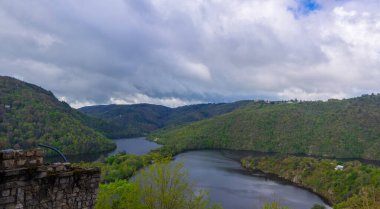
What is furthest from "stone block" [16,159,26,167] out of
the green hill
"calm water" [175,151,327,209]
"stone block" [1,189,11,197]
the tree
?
the green hill

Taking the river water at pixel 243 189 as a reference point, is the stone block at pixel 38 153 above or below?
above

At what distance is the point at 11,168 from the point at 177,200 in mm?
15107

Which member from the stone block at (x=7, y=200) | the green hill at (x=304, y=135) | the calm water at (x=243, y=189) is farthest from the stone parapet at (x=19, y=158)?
the green hill at (x=304, y=135)

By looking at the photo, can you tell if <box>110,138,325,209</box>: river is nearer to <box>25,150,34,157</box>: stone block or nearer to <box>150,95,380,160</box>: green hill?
<box>150,95,380,160</box>: green hill

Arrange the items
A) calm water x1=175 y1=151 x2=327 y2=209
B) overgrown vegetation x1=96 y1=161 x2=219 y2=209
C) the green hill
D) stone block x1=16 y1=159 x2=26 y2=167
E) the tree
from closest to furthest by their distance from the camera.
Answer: stone block x1=16 y1=159 x2=26 y2=167
overgrown vegetation x1=96 y1=161 x2=219 y2=209
the tree
calm water x1=175 y1=151 x2=327 y2=209
the green hill

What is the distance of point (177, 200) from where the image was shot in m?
21.7

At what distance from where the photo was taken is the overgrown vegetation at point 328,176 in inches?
2950

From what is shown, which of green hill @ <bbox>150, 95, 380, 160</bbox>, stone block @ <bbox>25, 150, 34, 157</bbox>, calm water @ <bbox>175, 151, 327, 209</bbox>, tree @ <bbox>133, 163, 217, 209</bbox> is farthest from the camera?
green hill @ <bbox>150, 95, 380, 160</bbox>

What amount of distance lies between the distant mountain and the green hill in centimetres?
3766

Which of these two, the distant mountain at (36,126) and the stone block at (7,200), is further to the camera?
the distant mountain at (36,126)

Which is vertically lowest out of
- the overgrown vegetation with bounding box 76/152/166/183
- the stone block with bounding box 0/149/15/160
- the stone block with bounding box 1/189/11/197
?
the overgrown vegetation with bounding box 76/152/166/183

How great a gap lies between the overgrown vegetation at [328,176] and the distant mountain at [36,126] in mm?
64304

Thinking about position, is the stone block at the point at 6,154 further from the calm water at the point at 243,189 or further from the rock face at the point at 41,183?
the calm water at the point at 243,189

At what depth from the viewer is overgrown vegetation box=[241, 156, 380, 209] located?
74.9 m
